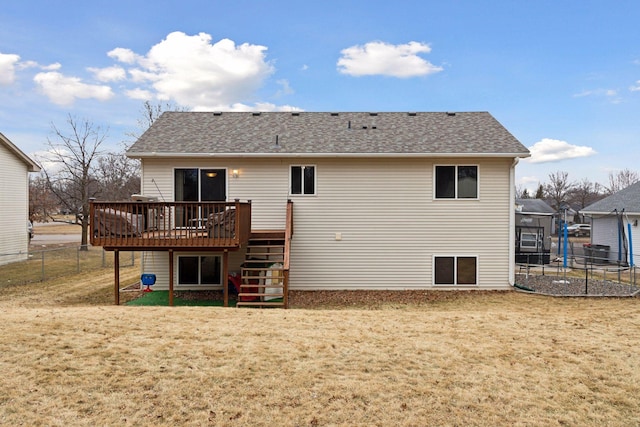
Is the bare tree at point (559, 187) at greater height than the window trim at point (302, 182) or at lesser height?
greater

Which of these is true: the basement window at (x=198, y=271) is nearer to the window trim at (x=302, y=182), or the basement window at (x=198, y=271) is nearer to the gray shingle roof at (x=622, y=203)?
the window trim at (x=302, y=182)

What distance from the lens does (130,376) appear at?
4348 mm

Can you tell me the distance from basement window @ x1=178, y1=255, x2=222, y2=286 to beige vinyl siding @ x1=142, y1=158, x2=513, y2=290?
1.54ft

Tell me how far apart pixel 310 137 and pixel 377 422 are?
979 centimetres

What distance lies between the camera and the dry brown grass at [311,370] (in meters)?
3.73

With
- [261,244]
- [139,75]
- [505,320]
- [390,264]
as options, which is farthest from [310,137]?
Result: [139,75]

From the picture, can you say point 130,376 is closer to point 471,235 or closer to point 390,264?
point 390,264

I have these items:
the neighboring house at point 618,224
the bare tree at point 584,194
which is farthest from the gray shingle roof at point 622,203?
the bare tree at point 584,194

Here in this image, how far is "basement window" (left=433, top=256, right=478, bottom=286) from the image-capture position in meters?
11.8

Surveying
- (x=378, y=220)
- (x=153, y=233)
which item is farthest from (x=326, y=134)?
(x=153, y=233)

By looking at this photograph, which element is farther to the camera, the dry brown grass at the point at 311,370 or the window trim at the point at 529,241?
the window trim at the point at 529,241

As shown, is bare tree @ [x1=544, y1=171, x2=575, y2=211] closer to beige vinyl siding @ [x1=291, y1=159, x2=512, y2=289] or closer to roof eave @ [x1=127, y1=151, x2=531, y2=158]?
beige vinyl siding @ [x1=291, y1=159, x2=512, y2=289]

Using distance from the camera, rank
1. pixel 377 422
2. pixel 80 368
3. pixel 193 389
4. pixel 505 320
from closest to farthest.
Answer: pixel 377 422
pixel 193 389
pixel 80 368
pixel 505 320

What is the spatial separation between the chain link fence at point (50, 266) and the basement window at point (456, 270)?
40.8ft
